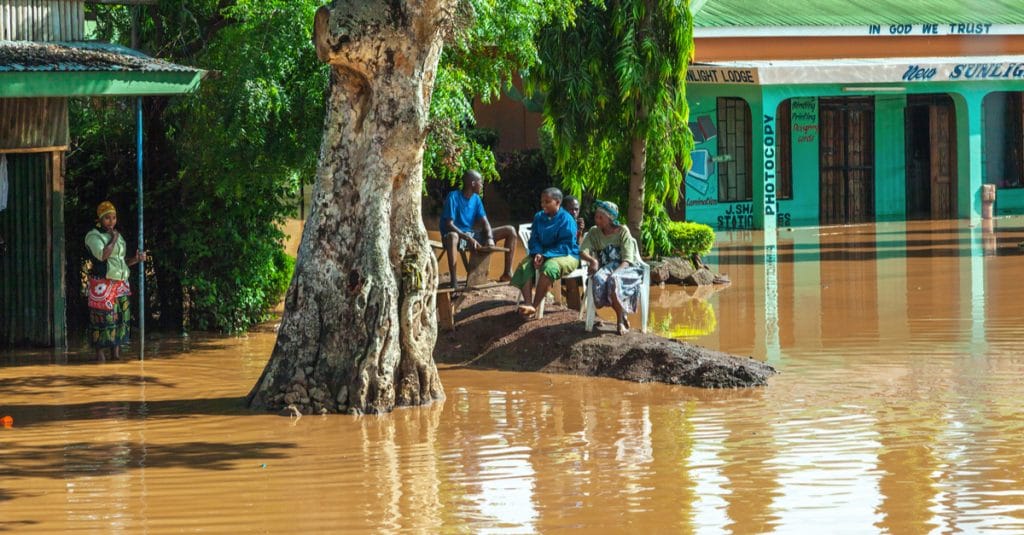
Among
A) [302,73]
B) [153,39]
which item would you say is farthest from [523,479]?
[153,39]

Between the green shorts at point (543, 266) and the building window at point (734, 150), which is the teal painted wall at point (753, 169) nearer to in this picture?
the building window at point (734, 150)

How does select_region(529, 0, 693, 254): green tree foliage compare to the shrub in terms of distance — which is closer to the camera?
select_region(529, 0, 693, 254): green tree foliage

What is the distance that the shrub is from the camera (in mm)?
20031

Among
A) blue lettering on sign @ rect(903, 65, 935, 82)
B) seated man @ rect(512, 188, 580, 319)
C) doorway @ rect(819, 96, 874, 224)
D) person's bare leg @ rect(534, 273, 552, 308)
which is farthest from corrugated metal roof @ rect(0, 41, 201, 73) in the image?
doorway @ rect(819, 96, 874, 224)

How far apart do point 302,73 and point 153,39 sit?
9.01 ft

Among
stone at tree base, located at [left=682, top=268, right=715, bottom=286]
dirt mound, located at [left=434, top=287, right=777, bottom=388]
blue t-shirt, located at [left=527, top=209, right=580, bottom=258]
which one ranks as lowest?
dirt mound, located at [left=434, top=287, right=777, bottom=388]

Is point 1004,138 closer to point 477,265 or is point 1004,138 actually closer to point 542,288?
point 477,265

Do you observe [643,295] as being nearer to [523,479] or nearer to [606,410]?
[606,410]

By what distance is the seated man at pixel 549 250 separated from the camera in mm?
13288

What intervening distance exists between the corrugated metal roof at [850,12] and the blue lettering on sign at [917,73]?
1519 millimetres

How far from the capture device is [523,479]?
866 centimetres

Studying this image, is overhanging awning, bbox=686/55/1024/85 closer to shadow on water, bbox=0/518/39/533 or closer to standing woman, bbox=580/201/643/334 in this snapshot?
standing woman, bbox=580/201/643/334

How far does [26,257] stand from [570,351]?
5.43 m

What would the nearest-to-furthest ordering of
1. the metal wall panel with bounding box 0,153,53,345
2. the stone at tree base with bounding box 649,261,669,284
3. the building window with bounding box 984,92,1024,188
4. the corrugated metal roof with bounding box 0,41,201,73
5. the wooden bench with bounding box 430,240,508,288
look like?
the corrugated metal roof with bounding box 0,41,201,73
the metal wall panel with bounding box 0,153,53,345
the wooden bench with bounding box 430,240,508,288
the stone at tree base with bounding box 649,261,669,284
the building window with bounding box 984,92,1024,188
